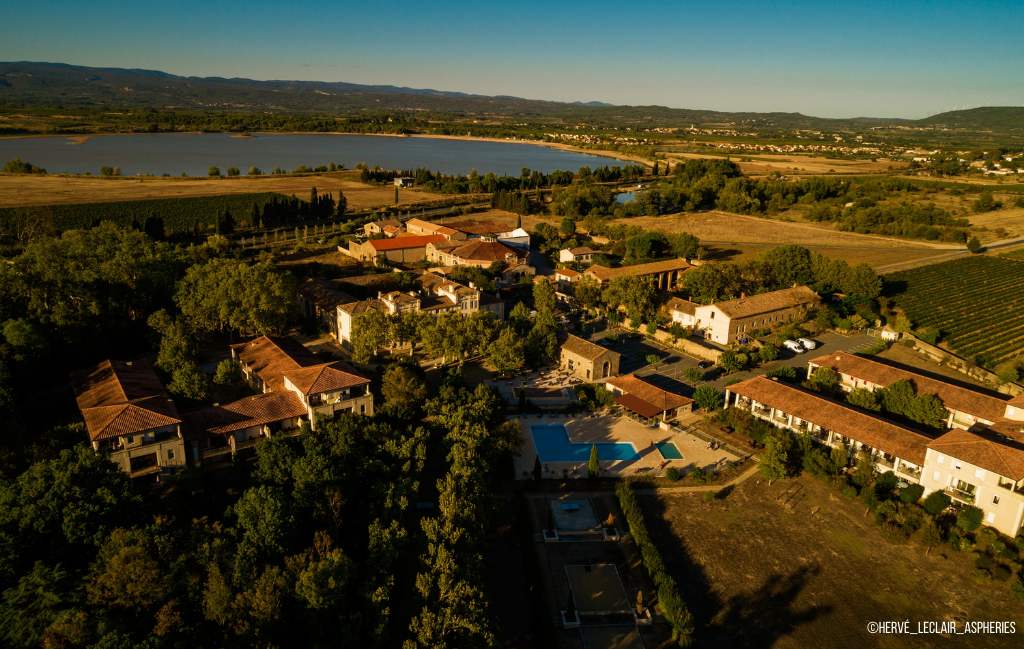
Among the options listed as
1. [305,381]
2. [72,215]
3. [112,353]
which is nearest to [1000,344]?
[305,381]

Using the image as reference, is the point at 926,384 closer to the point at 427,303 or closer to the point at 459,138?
the point at 427,303

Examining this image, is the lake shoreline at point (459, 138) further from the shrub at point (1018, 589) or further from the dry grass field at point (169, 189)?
the shrub at point (1018, 589)

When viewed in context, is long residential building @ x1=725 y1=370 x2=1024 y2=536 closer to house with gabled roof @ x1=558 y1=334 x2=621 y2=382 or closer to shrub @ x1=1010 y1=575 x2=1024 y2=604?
shrub @ x1=1010 y1=575 x2=1024 y2=604

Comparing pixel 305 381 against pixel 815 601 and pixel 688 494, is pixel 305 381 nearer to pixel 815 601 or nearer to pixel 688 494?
pixel 688 494

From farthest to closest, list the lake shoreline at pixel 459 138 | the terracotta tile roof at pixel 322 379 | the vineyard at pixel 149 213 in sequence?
the lake shoreline at pixel 459 138, the vineyard at pixel 149 213, the terracotta tile roof at pixel 322 379

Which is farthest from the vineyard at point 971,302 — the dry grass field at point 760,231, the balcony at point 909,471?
the balcony at point 909,471

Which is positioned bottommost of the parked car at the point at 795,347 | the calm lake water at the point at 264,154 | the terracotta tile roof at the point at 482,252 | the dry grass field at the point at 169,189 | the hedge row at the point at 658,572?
the hedge row at the point at 658,572

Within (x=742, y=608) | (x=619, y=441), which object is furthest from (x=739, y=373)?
(x=742, y=608)
